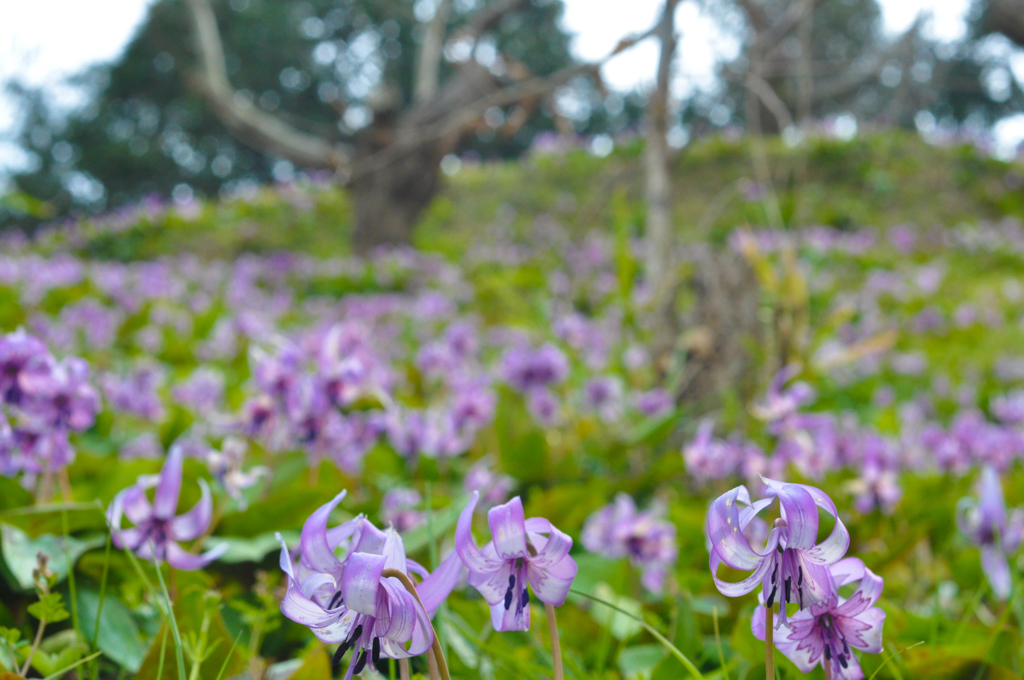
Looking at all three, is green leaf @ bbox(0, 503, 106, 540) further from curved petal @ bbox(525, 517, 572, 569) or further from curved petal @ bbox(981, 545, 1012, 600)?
curved petal @ bbox(981, 545, 1012, 600)

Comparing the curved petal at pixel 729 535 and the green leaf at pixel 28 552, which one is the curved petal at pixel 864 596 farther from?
the green leaf at pixel 28 552

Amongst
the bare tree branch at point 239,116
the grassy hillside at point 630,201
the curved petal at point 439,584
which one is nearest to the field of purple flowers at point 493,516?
the curved petal at point 439,584

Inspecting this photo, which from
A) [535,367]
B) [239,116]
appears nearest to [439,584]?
[535,367]

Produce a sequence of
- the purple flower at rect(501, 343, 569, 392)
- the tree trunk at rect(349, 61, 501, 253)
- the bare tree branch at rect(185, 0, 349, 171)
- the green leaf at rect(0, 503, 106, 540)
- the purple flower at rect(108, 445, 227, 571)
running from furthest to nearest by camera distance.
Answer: the bare tree branch at rect(185, 0, 349, 171), the tree trunk at rect(349, 61, 501, 253), the purple flower at rect(501, 343, 569, 392), the green leaf at rect(0, 503, 106, 540), the purple flower at rect(108, 445, 227, 571)

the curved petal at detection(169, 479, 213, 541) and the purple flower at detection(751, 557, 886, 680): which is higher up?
the purple flower at detection(751, 557, 886, 680)

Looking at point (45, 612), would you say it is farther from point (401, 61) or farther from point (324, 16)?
point (324, 16)

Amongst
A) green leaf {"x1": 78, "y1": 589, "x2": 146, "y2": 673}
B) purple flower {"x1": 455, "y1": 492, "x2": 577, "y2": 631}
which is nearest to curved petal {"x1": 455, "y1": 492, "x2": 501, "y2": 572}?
purple flower {"x1": 455, "y1": 492, "x2": 577, "y2": 631}
